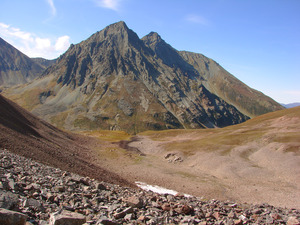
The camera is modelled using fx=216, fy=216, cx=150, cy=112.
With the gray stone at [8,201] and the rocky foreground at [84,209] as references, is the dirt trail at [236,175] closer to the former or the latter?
the rocky foreground at [84,209]

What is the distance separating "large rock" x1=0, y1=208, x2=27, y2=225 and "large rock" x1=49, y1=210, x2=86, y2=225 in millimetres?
1185

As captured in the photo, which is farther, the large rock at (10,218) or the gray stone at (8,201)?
the gray stone at (8,201)

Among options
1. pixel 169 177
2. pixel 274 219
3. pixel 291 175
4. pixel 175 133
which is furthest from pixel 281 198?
pixel 175 133

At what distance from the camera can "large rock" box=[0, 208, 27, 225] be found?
859cm

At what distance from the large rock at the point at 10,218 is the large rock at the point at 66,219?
3.89ft

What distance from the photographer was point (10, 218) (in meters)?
8.74

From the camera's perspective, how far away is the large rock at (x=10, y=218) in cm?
859

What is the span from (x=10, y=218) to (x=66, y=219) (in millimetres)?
2209

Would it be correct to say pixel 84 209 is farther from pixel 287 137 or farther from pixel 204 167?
pixel 287 137

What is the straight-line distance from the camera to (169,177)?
48844 millimetres

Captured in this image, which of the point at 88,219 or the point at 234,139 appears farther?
the point at 234,139

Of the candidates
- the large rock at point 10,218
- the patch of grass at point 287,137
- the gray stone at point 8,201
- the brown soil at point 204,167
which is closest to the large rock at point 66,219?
the large rock at point 10,218

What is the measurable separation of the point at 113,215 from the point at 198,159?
2171 inches

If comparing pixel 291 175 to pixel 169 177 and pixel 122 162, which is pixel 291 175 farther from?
pixel 122 162
